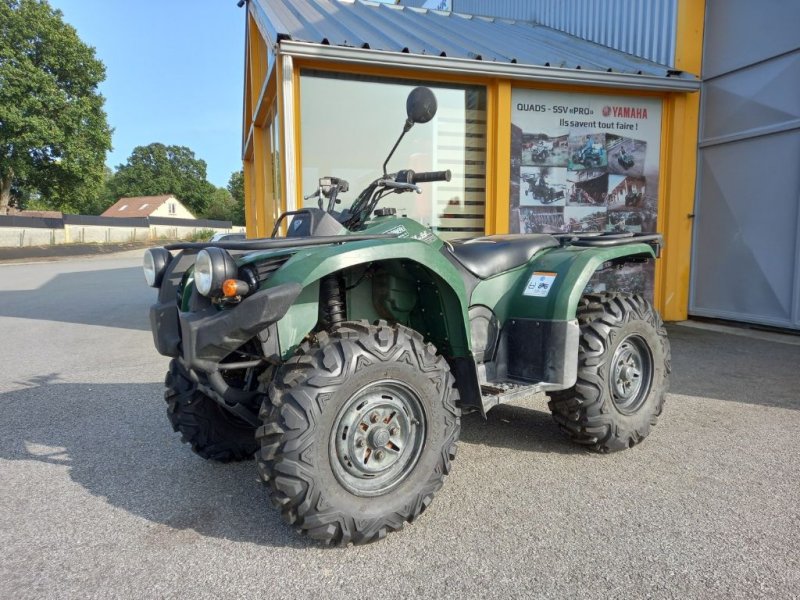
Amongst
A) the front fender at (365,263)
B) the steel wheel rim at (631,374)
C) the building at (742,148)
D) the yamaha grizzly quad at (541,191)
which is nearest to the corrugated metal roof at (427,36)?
the building at (742,148)

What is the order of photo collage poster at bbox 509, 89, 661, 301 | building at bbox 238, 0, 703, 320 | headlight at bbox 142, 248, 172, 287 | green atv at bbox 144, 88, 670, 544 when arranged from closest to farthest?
green atv at bbox 144, 88, 670, 544, headlight at bbox 142, 248, 172, 287, building at bbox 238, 0, 703, 320, photo collage poster at bbox 509, 89, 661, 301

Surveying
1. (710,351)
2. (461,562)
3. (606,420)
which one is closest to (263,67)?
(710,351)

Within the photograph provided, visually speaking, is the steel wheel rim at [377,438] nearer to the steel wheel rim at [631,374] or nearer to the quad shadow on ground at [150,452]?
the quad shadow on ground at [150,452]

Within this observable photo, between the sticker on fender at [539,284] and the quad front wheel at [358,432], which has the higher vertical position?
the sticker on fender at [539,284]

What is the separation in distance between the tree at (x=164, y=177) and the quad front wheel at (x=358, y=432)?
9497 centimetres

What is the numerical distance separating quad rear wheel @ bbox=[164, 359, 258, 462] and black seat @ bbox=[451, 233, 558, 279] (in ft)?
5.42

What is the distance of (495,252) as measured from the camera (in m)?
3.33

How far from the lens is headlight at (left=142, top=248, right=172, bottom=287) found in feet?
9.56

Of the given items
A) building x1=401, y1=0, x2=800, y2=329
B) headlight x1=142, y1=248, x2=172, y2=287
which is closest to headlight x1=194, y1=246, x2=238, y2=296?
headlight x1=142, y1=248, x2=172, y2=287

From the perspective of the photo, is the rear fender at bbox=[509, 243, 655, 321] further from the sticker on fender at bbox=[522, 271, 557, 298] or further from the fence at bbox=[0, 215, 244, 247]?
the fence at bbox=[0, 215, 244, 247]

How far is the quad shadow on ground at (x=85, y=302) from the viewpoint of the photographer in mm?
9691

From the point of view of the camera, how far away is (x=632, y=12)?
8961 mm

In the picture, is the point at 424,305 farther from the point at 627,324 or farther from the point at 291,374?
the point at 627,324

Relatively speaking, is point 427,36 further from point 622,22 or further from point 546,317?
point 546,317
